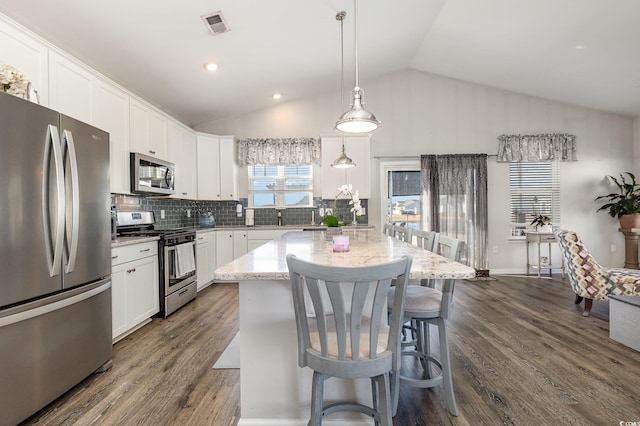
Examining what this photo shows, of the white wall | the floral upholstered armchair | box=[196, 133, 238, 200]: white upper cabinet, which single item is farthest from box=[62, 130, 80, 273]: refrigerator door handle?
the floral upholstered armchair

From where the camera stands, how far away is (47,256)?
71.9 inches

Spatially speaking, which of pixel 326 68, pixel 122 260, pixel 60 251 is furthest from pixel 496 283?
pixel 60 251

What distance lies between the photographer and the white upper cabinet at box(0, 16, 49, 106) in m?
2.08

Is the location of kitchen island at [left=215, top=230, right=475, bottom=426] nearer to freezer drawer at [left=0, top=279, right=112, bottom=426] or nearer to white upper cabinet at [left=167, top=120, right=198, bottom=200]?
freezer drawer at [left=0, top=279, right=112, bottom=426]

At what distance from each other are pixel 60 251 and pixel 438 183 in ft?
17.0

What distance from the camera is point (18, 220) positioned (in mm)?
1670

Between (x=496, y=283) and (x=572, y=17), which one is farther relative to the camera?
(x=496, y=283)

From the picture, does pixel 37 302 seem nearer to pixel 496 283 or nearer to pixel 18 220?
pixel 18 220

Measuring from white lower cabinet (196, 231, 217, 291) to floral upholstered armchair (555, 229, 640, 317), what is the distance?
172 inches

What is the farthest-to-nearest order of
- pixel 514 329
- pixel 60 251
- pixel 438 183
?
1. pixel 438 183
2. pixel 514 329
3. pixel 60 251

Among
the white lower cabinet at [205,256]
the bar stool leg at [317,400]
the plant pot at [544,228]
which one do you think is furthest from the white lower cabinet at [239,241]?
the plant pot at [544,228]

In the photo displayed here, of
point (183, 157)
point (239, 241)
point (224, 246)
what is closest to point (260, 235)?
point (239, 241)

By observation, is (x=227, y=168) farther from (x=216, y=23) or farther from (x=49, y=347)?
(x=49, y=347)

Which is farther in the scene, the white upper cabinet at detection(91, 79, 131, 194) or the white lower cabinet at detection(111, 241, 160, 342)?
the white upper cabinet at detection(91, 79, 131, 194)
